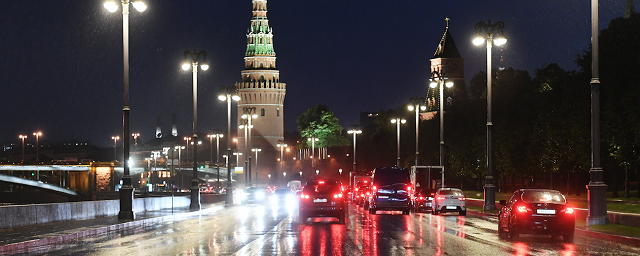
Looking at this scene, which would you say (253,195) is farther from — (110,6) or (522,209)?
(522,209)

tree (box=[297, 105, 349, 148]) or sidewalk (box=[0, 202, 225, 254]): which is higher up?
tree (box=[297, 105, 349, 148])

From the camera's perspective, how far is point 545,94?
58.2 meters

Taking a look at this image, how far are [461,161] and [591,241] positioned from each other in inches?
2205

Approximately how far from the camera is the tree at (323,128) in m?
170

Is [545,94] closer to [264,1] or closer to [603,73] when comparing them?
[603,73]

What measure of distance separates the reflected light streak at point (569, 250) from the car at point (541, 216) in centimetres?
130

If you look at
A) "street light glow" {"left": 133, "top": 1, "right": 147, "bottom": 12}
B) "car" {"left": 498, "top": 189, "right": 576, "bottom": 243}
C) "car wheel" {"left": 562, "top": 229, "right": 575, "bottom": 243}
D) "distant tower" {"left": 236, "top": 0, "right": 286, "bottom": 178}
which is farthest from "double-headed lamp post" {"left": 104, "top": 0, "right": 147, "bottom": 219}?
"distant tower" {"left": 236, "top": 0, "right": 286, "bottom": 178}

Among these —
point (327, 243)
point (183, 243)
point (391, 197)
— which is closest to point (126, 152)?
point (183, 243)

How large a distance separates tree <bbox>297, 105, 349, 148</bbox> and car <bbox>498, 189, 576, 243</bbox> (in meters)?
146

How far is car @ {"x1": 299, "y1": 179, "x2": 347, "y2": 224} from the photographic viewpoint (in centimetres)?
3023

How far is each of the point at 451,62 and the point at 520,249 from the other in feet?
476

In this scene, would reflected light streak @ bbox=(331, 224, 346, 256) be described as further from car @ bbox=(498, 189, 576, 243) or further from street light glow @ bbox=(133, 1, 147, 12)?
street light glow @ bbox=(133, 1, 147, 12)

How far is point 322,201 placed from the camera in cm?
3027

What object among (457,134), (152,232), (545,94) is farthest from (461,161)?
(152,232)
